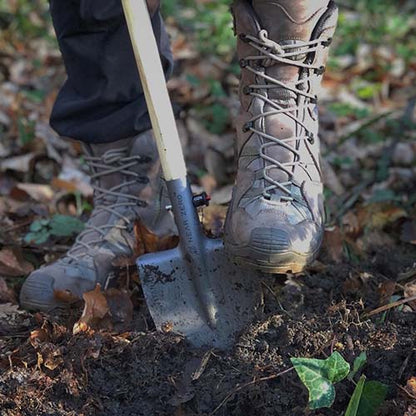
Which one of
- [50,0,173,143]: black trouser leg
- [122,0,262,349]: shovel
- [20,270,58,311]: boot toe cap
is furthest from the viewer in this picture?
[50,0,173,143]: black trouser leg

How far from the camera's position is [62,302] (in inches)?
83.7

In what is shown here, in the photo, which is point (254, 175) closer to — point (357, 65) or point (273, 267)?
point (273, 267)

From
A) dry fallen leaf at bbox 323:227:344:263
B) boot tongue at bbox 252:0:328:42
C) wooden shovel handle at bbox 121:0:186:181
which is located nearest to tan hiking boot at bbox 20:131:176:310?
wooden shovel handle at bbox 121:0:186:181

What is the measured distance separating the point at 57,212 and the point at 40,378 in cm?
121

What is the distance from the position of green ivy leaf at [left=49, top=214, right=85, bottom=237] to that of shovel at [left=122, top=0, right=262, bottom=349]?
2.06 feet

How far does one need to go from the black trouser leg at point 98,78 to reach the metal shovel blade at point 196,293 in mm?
500

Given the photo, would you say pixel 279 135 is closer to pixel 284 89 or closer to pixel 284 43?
pixel 284 89

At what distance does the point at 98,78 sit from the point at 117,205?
396mm

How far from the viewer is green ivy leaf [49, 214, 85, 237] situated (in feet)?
8.29

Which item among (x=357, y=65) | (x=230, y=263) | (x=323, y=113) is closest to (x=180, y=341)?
(x=230, y=263)

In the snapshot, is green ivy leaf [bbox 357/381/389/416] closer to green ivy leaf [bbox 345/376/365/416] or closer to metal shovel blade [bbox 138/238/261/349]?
green ivy leaf [bbox 345/376/365/416]

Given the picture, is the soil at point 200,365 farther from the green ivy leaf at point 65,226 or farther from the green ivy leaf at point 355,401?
the green ivy leaf at point 65,226

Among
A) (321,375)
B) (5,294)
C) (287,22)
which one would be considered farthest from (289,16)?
(5,294)

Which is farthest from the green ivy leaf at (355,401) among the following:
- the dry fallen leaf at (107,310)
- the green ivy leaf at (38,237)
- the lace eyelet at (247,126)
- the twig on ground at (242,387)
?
the green ivy leaf at (38,237)
